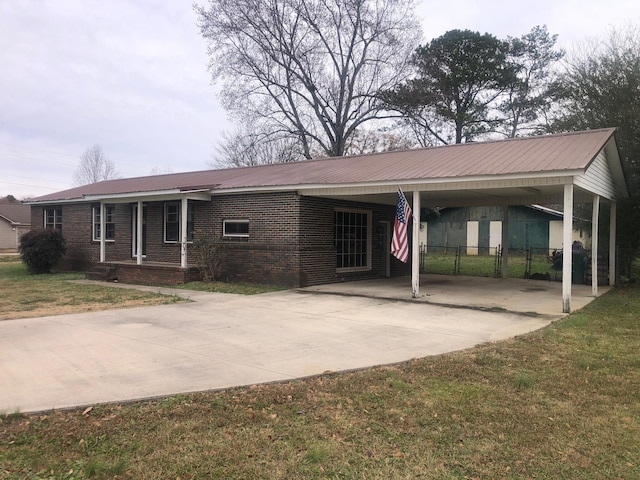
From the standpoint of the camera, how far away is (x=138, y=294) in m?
12.7

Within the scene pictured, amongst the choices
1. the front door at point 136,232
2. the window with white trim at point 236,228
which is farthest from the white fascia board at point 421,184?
the front door at point 136,232

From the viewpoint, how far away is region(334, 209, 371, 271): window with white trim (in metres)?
16.0

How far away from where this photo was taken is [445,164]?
12742mm

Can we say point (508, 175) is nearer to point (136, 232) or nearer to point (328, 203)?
point (328, 203)

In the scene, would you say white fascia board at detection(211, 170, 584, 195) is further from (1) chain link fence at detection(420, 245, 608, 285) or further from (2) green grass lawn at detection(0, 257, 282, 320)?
(1) chain link fence at detection(420, 245, 608, 285)

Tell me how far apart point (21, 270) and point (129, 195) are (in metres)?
7.64

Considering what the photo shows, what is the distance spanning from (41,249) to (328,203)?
11.4m

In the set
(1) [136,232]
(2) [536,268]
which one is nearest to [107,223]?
(1) [136,232]

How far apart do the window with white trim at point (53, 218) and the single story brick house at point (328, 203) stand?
6.67ft

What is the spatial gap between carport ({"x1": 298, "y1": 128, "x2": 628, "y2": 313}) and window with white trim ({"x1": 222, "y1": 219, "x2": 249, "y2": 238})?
2293 millimetres

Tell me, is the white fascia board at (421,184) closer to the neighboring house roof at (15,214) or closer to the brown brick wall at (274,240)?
the brown brick wall at (274,240)

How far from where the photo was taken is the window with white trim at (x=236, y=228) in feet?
49.4

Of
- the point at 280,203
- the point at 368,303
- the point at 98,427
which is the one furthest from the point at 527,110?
the point at 98,427

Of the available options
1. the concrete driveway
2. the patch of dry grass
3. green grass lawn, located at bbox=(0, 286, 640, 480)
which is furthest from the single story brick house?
green grass lawn, located at bbox=(0, 286, 640, 480)
